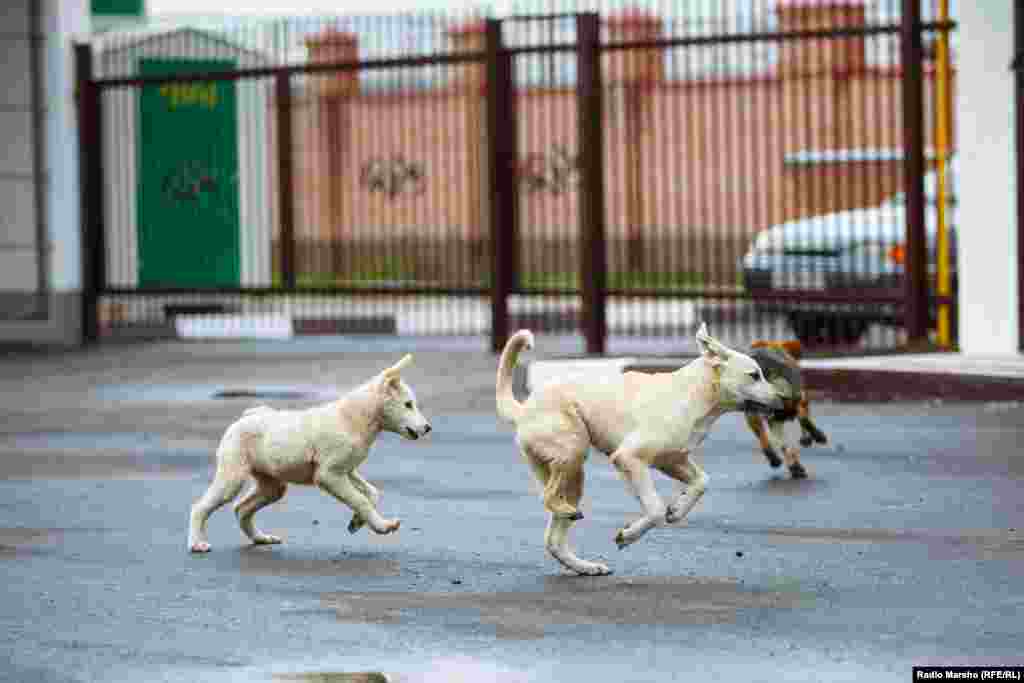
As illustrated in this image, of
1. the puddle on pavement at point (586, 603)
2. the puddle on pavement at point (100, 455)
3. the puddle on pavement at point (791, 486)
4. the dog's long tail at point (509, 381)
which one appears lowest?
the puddle on pavement at point (586, 603)

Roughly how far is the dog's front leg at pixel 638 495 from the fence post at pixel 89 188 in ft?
51.2

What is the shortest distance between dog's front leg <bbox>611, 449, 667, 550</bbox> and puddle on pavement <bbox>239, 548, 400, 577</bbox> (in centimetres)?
88

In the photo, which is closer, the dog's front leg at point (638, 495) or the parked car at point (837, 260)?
the dog's front leg at point (638, 495)

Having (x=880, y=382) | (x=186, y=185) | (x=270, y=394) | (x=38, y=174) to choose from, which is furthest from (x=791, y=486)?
(x=186, y=185)

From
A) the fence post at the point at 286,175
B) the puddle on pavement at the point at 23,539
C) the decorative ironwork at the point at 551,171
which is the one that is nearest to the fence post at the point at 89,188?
the fence post at the point at 286,175

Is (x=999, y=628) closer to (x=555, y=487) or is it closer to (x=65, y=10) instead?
(x=555, y=487)

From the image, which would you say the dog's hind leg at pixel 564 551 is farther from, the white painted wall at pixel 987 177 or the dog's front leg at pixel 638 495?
the white painted wall at pixel 987 177

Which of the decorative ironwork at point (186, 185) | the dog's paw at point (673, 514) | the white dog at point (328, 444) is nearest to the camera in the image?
the dog's paw at point (673, 514)

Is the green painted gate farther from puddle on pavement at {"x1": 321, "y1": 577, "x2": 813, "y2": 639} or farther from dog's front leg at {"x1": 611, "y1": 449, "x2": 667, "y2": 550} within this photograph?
puddle on pavement at {"x1": 321, "y1": 577, "x2": 813, "y2": 639}

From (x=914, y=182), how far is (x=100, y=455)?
7.08 meters

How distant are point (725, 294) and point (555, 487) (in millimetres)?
10770

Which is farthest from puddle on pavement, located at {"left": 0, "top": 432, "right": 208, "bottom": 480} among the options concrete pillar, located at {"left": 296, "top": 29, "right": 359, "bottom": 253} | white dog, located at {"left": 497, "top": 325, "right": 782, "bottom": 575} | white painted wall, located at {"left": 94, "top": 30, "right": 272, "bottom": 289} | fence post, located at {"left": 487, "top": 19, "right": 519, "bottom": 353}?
white painted wall, located at {"left": 94, "top": 30, "right": 272, "bottom": 289}

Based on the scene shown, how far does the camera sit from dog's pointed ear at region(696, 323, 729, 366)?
8.62 meters

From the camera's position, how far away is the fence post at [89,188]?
76.9ft
